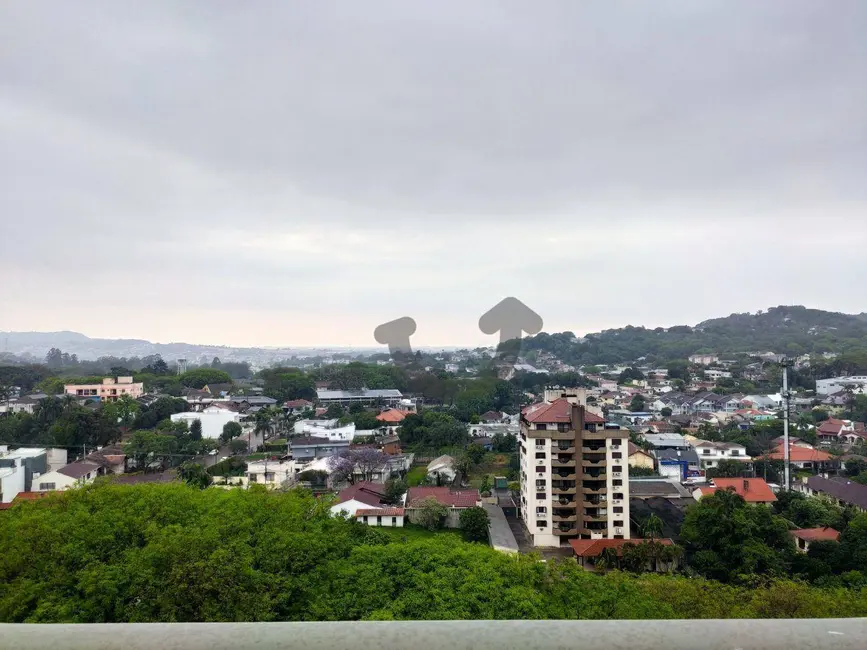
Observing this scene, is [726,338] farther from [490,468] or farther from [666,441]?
[490,468]

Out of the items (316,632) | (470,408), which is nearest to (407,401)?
(470,408)

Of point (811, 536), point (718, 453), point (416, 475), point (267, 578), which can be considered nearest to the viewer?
point (267, 578)

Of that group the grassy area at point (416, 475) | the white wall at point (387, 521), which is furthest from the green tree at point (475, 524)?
the grassy area at point (416, 475)

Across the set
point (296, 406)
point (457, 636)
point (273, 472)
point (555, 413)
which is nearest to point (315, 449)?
point (273, 472)

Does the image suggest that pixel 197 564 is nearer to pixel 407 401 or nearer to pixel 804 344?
pixel 407 401

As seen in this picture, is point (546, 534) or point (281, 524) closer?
point (281, 524)
